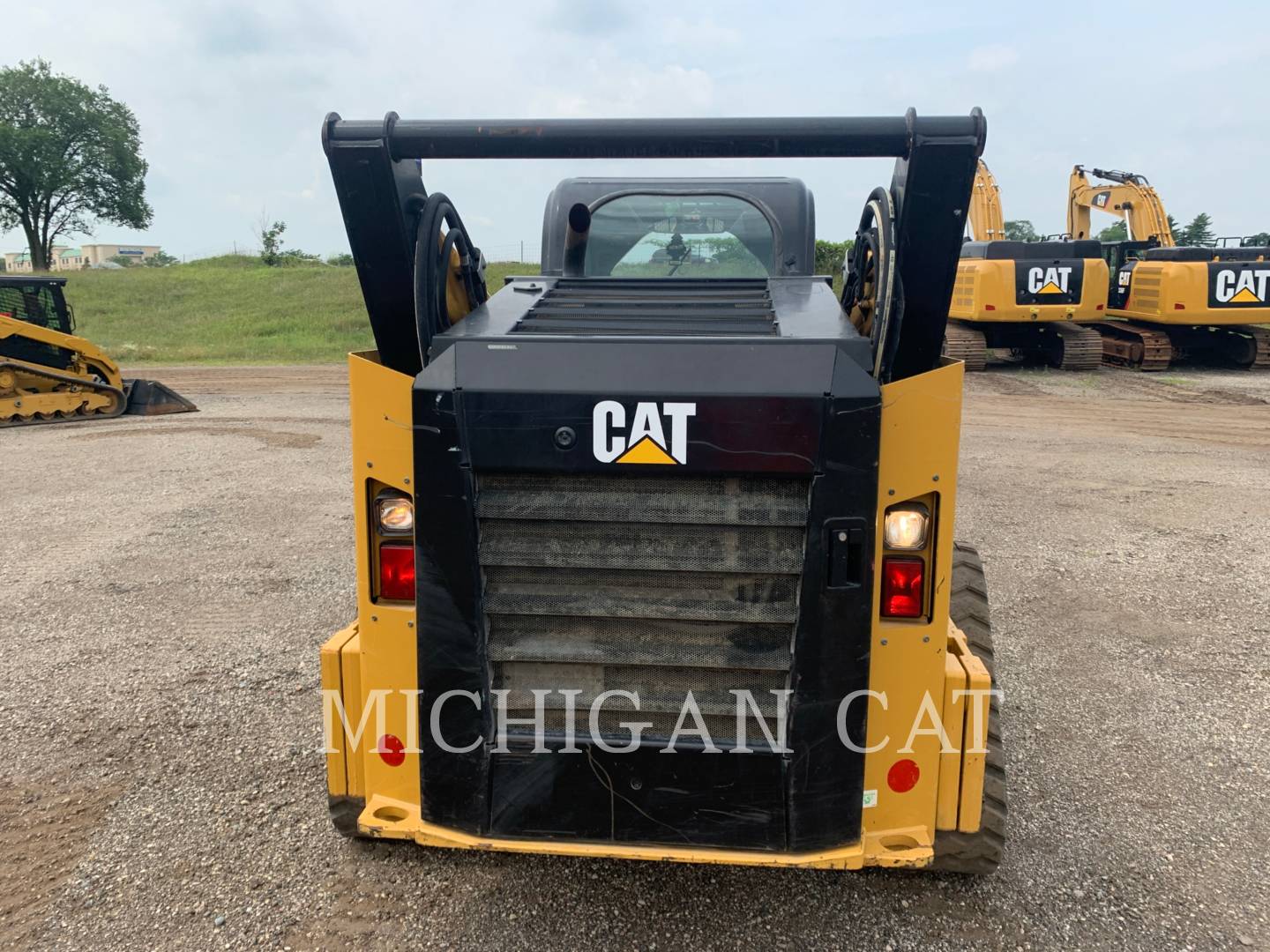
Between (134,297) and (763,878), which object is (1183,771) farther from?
(134,297)

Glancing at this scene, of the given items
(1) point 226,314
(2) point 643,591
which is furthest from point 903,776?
(1) point 226,314

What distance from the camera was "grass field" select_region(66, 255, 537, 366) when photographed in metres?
22.7

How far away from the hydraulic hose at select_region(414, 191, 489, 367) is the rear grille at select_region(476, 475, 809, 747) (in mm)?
548

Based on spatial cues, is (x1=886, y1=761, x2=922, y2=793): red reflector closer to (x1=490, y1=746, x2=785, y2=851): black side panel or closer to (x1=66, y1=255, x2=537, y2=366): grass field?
(x1=490, y1=746, x2=785, y2=851): black side panel

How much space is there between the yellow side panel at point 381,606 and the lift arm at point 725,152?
1.29 ft

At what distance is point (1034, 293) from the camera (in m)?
17.1

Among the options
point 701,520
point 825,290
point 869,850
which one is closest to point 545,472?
point 701,520

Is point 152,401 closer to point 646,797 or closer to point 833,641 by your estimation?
point 646,797

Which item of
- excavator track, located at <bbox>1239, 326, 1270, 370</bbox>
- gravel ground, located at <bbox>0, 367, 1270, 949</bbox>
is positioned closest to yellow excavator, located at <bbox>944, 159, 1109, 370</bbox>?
excavator track, located at <bbox>1239, 326, 1270, 370</bbox>

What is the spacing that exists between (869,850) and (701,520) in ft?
3.25

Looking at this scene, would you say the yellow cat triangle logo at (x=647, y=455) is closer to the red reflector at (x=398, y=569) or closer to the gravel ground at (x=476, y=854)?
the red reflector at (x=398, y=569)

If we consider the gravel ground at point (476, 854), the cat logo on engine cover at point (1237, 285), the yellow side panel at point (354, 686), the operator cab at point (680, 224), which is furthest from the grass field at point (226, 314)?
the yellow side panel at point (354, 686)

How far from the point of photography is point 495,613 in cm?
252

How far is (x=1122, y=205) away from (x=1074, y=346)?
480 centimetres
